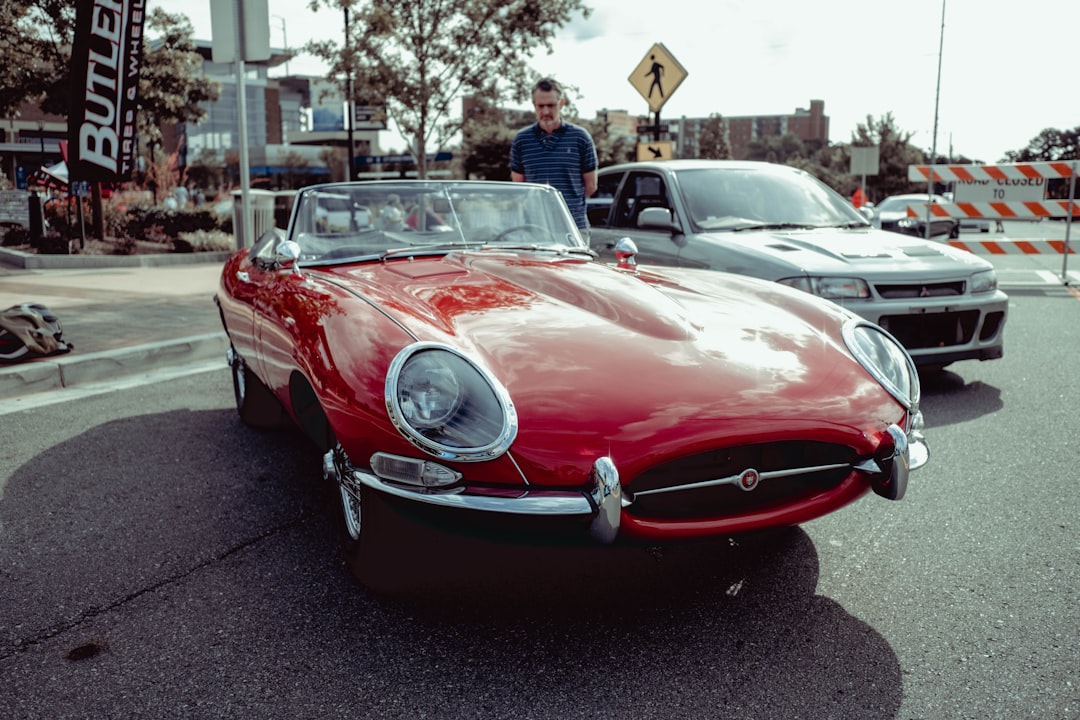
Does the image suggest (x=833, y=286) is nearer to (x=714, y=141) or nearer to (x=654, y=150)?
(x=654, y=150)

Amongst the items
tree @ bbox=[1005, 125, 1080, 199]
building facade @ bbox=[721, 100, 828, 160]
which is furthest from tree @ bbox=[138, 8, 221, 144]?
building facade @ bbox=[721, 100, 828, 160]

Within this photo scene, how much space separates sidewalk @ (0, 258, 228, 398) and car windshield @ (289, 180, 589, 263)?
106 inches

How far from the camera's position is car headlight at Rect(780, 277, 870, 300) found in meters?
5.13

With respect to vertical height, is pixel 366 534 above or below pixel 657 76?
below

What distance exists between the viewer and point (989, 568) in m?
2.91

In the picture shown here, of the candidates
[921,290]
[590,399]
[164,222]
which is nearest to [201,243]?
[164,222]

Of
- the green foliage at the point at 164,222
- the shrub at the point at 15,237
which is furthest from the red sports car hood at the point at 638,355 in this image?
the green foliage at the point at 164,222

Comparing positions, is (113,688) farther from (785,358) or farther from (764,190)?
(764,190)

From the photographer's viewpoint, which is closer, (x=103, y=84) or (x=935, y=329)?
(x=935, y=329)

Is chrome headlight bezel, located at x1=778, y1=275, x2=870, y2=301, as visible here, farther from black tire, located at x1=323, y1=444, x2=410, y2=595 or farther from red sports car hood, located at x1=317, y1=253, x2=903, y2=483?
black tire, located at x1=323, y1=444, x2=410, y2=595

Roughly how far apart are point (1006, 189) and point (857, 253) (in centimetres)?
719

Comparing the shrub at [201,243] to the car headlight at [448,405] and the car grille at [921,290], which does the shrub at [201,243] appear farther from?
the car headlight at [448,405]

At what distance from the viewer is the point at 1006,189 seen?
11.3 meters

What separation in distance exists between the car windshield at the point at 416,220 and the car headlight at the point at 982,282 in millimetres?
2631
